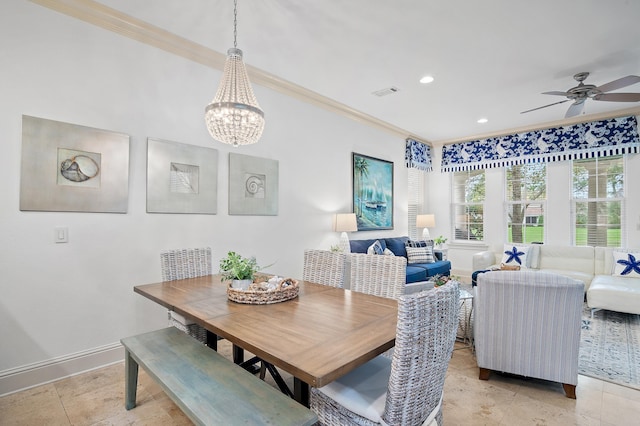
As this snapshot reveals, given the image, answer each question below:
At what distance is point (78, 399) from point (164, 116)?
233 cm

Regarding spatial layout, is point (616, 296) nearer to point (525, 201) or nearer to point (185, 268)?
point (525, 201)

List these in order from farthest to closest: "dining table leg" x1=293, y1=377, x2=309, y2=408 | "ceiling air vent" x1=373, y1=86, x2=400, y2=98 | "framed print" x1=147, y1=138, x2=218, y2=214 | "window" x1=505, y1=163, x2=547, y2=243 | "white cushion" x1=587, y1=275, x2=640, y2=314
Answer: "window" x1=505, y1=163, x2=547, y2=243, "ceiling air vent" x1=373, y1=86, x2=400, y2=98, "white cushion" x1=587, y1=275, x2=640, y2=314, "framed print" x1=147, y1=138, x2=218, y2=214, "dining table leg" x1=293, y1=377, x2=309, y2=408

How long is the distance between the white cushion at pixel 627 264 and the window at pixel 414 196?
311cm

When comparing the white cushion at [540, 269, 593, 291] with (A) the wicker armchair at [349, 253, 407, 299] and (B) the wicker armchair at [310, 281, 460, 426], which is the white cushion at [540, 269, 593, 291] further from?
(B) the wicker armchair at [310, 281, 460, 426]

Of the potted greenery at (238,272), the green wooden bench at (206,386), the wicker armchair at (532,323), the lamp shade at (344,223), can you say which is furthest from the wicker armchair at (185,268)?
the lamp shade at (344,223)

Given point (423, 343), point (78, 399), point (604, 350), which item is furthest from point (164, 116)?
point (604, 350)

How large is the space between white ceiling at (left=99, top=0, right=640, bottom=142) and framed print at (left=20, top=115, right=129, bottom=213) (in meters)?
1.05

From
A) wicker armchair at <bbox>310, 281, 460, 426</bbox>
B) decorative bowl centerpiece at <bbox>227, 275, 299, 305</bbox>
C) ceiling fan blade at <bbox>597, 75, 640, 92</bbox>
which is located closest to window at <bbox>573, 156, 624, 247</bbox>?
ceiling fan blade at <bbox>597, 75, 640, 92</bbox>

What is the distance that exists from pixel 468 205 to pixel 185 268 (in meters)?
5.84

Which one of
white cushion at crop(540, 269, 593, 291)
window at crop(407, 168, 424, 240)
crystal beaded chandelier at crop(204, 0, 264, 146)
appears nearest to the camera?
crystal beaded chandelier at crop(204, 0, 264, 146)

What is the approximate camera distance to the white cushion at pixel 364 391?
1309mm

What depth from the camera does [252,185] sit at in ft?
12.0

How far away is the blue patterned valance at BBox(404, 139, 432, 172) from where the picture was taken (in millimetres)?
6309

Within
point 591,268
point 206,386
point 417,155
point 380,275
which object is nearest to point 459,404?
point 380,275
